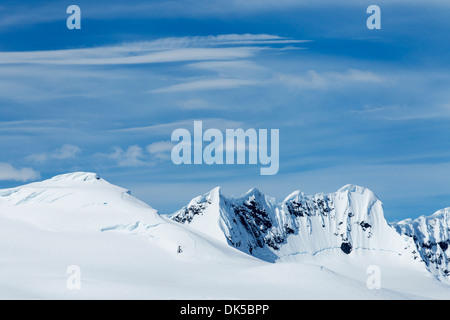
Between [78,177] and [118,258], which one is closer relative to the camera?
[118,258]

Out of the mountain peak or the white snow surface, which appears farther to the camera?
the mountain peak

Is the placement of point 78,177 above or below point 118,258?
above

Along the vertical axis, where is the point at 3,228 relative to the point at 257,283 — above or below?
above

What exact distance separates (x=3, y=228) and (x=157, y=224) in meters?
32.2

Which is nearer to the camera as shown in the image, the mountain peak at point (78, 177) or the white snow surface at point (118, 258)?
Answer: the white snow surface at point (118, 258)

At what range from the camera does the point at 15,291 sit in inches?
3393

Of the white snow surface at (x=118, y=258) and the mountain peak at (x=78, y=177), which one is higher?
the mountain peak at (x=78, y=177)

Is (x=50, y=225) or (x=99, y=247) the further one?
(x=50, y=225)

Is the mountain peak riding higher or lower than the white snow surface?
higher
